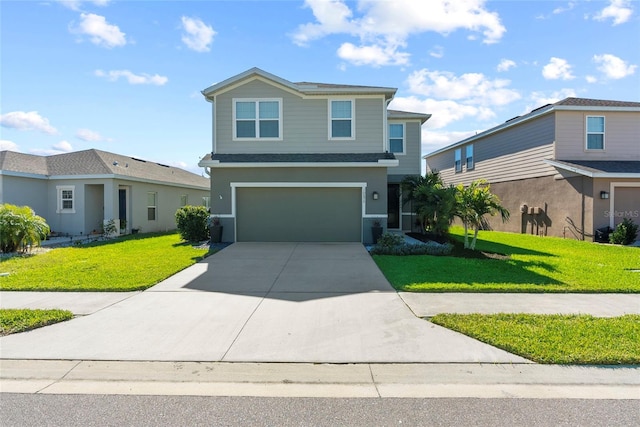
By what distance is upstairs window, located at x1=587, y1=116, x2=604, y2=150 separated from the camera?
618 inches

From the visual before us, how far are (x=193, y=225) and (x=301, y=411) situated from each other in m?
12.0

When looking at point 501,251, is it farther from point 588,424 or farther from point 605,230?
point 588,424

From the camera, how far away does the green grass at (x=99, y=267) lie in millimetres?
7398

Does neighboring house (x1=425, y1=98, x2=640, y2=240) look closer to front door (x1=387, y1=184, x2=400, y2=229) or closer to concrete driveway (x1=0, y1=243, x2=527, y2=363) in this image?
front door (x1=387, y1=184, x2=400, y2=229)

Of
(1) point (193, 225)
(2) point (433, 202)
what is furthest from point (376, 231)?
(1) point (193, 225)

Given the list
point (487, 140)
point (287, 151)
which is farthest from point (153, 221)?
point (487, 140)

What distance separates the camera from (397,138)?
1747 centimetres

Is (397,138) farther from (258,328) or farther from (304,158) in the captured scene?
(258,328)

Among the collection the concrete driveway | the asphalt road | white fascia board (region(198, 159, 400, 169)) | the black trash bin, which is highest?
white fascia board (region(198, 159, 400, 169))

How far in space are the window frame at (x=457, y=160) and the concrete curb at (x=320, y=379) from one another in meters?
21.7

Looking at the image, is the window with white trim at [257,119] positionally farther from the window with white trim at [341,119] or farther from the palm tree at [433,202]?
the palm tree at [433,202]

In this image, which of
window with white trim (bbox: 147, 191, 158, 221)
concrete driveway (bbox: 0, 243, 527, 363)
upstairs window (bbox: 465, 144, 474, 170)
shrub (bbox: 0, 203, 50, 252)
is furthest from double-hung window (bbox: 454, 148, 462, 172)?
shrub (bbox: 0, 203, 50, 252)

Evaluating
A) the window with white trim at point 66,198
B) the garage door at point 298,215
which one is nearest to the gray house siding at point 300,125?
the garage door at point 298,215

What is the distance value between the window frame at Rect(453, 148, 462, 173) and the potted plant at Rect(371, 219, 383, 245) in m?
13.5
